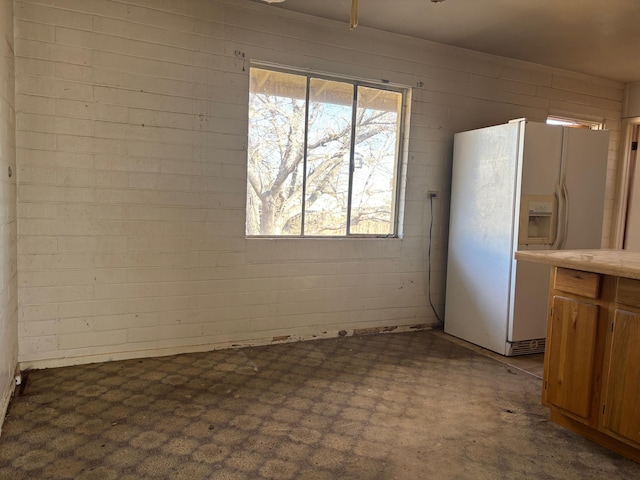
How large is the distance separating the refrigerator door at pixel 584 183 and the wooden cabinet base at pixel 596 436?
1734 millimetres

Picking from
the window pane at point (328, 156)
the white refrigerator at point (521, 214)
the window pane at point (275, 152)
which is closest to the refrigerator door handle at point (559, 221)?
the white refrigerator at point (521, 214)

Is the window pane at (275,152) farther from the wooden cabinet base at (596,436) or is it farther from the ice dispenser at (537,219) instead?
the wooden cabinet base at (596,436)

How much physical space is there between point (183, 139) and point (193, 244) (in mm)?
796

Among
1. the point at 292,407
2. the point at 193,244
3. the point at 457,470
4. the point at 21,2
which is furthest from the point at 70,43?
the point at 457,470

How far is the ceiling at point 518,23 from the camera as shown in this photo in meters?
3.40

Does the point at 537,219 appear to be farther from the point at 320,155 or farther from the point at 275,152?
the point at 275,152

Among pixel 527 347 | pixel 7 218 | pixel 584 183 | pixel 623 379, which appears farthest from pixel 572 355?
pixel 7 218

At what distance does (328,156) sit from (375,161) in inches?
19.4

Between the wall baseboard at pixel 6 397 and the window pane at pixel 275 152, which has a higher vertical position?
the window pane at pixel 275 152

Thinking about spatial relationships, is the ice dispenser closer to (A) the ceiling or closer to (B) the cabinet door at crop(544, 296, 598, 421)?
(B) the cabinet door at crop(544, 296, 598, 421)

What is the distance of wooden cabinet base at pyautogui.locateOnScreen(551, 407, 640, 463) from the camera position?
219 centimetres

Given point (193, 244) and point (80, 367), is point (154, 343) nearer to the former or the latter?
point (80, 367)

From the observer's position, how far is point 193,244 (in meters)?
3.45

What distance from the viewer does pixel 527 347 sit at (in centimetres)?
375
